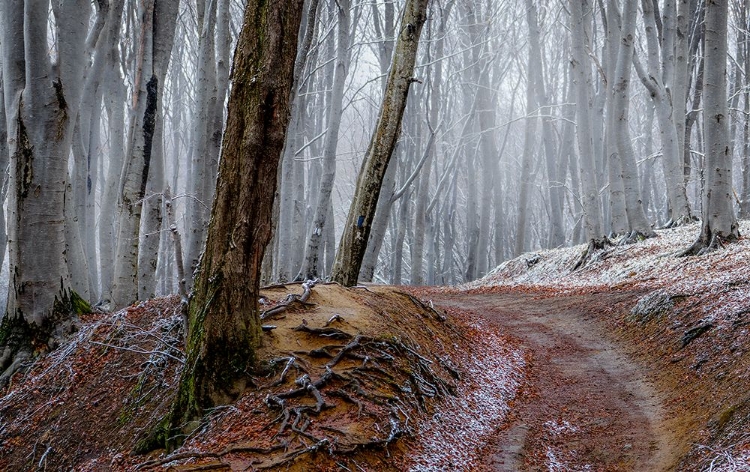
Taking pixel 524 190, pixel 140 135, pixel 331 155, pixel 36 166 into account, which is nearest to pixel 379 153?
pixel 140 135

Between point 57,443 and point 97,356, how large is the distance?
1.24 meters

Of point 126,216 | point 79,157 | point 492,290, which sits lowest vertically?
point 492,290

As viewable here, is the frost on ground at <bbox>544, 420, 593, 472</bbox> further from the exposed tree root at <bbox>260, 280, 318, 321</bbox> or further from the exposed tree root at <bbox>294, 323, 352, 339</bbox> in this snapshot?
the exposed tree root at <bbox>260, 280, 318, 321</bbox>

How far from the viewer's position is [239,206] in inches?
202

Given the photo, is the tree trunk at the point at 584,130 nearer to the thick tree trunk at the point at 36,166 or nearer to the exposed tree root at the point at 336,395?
the exposed tree root at the point at 336,395

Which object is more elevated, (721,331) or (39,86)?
(39,86)

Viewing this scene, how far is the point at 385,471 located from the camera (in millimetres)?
4582

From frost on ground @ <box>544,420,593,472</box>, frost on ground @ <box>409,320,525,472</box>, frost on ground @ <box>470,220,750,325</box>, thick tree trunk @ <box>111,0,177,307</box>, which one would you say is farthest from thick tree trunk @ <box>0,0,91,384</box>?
frost on ground @ <box>470,220,750,325</box>

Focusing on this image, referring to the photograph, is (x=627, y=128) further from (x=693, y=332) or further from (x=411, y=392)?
(x=411, y=392)

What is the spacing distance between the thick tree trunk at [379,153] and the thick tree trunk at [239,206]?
3742 millimetres

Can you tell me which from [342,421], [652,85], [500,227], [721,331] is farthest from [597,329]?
[500,227]

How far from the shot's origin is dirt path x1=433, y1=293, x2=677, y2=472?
532 cm

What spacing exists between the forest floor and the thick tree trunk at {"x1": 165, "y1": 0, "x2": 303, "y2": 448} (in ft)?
1.02

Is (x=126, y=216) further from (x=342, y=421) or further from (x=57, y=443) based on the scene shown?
(x=342, y=421)
